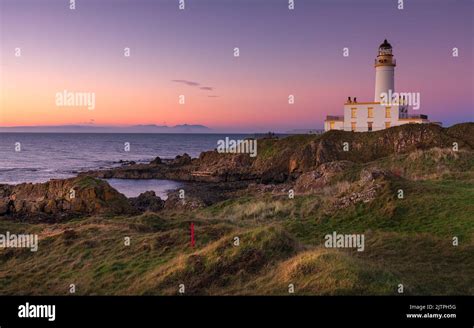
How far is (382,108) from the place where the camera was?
60.6m

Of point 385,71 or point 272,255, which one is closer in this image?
point 272,255

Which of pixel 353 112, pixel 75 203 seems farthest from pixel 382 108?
pixel 75 203

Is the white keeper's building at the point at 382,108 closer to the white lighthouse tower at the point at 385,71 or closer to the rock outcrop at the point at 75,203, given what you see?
the white lighthouse tower at the point at 385,71

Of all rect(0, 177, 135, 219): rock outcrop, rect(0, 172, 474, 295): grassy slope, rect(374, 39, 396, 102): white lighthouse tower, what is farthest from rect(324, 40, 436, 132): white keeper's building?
rect(0, 177, 135, 219): rock outcrop

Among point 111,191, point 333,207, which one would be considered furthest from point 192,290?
point 111,191

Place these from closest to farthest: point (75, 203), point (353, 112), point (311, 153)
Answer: point (75, 203) < point (311, 153) < point (353, 112)

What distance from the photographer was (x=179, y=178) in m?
61.9

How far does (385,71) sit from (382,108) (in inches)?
204

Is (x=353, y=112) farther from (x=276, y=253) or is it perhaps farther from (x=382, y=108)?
(x=276, y=253)
